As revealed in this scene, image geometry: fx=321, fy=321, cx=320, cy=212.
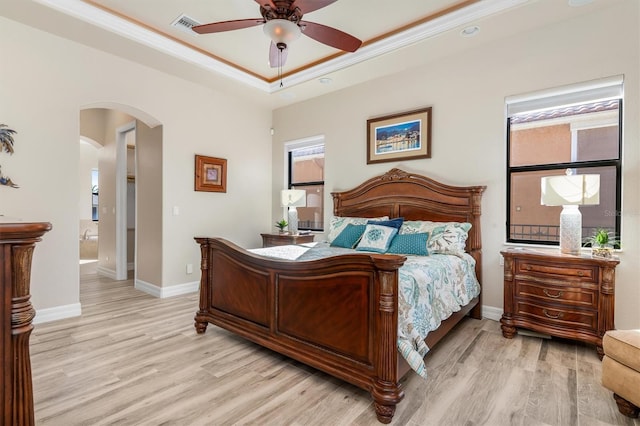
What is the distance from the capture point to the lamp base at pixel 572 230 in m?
2.76

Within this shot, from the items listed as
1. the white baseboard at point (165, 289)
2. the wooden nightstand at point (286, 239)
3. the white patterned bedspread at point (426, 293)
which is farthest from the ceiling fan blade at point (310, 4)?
the white baseboard at point (165, 289)

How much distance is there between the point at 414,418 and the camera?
1795mm

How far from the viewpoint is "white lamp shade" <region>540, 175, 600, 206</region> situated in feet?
8.67

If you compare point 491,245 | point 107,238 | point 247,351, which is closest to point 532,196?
point 491,245

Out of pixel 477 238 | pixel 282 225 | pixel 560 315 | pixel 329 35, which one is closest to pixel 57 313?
pixel 282 225

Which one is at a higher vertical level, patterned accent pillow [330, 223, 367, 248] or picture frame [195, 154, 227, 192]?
picture frame [195, 154, 227, 192]

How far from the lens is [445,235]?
3262 mm

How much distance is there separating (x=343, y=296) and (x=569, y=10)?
3208mm

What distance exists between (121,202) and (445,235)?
485 cm

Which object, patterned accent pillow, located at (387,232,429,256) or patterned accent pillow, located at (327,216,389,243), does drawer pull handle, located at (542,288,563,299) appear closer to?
patterned accent pillow, located at (387,232,429,256)

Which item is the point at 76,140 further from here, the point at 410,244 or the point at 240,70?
the point at 410,244

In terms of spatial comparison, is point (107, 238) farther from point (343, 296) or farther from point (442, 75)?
point (442, 75)

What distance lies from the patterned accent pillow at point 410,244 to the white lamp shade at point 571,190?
1.09 metres

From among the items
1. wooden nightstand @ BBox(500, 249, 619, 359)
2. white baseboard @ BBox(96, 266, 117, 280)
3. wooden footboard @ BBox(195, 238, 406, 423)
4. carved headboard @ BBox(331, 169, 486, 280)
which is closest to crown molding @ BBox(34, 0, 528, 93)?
carved headboard @ BBox(331, 169, 486, 280)
